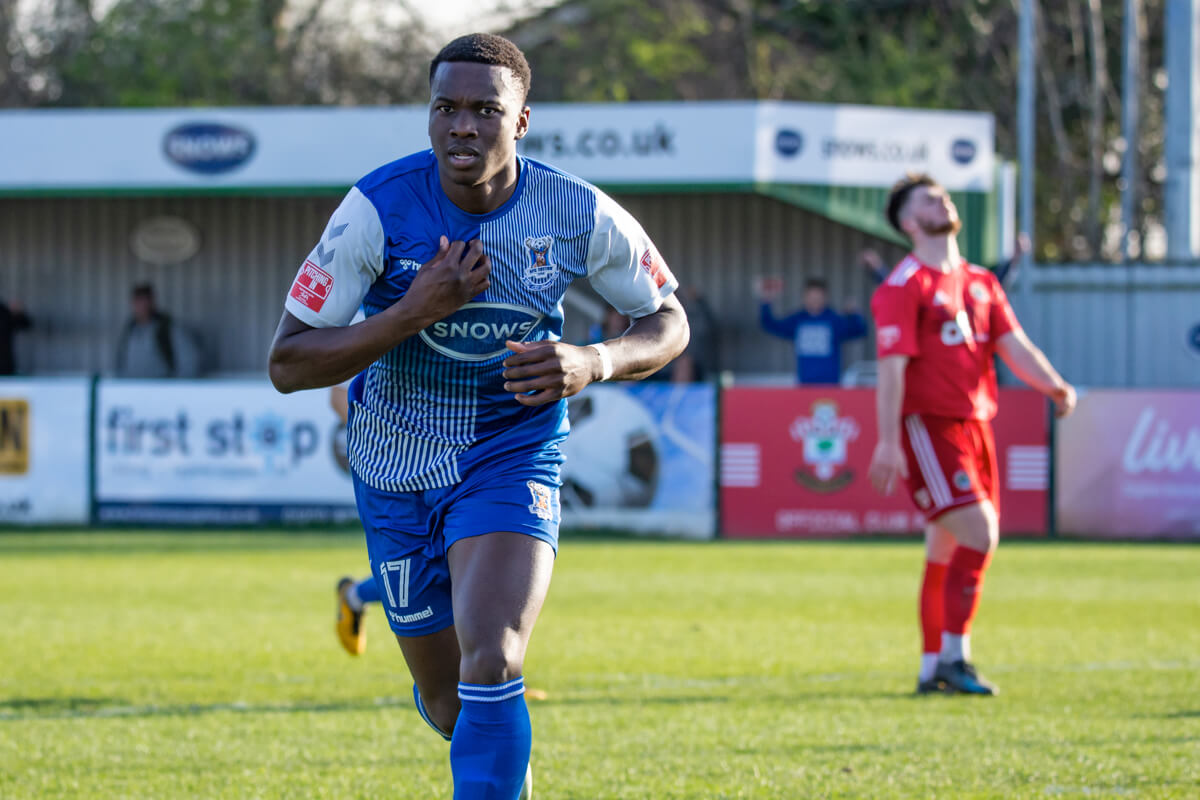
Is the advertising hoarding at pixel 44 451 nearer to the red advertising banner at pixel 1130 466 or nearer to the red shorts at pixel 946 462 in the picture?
the red advertising banner at pixel 1130 466

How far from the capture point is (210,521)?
53.3 feet

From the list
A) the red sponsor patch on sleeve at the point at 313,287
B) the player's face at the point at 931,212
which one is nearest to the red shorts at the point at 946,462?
the player's face at the point at 931,212

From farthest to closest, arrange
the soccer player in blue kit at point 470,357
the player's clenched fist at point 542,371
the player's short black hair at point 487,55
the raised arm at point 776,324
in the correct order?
the raised arm at point 776,324
the player's short black hair at point 487,55
the soccer player in blue kit at point 470,357
the player's clenched fist at point 542,371

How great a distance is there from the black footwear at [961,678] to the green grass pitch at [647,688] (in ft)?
0.39

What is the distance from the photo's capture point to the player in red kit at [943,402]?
7344 mm

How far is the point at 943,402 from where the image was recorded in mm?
7367

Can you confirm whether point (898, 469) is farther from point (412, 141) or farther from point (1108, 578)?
point (412, 141)

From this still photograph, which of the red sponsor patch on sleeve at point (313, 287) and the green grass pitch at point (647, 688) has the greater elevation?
the red sponsor patch on sleeve at point (313, 287)

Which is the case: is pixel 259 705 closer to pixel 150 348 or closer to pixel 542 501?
pixel 542 501

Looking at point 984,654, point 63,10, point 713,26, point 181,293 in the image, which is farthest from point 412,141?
point 63,10

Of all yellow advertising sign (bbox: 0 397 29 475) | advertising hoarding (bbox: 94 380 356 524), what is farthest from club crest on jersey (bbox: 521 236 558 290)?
yellow advertising sign (bbox: 0 397 29 475)

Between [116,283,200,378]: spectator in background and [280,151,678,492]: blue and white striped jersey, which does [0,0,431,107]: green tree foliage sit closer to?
[116,283,200,378]: spectator in background

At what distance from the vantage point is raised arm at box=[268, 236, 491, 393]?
3904 mm

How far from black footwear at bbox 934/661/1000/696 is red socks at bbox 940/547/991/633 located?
0.14 metres
